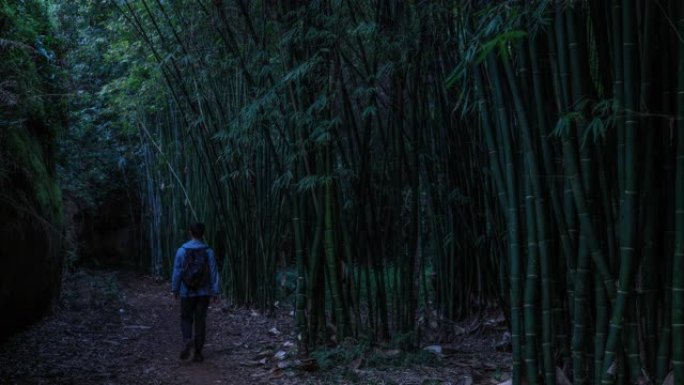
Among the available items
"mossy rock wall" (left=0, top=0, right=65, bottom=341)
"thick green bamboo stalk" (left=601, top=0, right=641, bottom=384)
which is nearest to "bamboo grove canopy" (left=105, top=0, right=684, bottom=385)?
"thick green bamboo stalk" (left=601, top=0, right=641, bottom=384)

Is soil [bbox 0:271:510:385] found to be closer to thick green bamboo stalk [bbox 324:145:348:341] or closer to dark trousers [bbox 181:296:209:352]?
dark trousers [bbox 181:296:209:352]

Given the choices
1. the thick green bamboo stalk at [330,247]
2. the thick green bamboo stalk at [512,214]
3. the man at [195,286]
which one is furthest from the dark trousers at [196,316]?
the thick green bamboo stalk at [512,214]

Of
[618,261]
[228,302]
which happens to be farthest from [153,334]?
[618,261]

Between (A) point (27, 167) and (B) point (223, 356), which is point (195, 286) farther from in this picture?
(A) point (27, 167)

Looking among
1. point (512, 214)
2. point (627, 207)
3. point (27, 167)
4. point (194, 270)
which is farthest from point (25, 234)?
point (627, 207)

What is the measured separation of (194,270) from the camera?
4555 millimetres

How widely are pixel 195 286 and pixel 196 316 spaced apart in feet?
0.79

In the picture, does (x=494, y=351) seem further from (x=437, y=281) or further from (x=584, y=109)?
(x=584, y=109)

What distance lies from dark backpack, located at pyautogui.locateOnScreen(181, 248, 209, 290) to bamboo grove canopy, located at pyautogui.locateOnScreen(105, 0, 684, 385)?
0.70 m

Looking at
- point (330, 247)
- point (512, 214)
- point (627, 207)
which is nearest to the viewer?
point (627, 207)

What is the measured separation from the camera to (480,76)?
3.04 meters

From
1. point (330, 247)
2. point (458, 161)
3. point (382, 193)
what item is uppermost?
point (458, 161)

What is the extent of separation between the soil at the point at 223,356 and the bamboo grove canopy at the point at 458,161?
314 millimetres

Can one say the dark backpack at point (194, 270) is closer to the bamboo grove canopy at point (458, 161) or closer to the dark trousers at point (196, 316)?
the dark trousers at point (196, 316)
